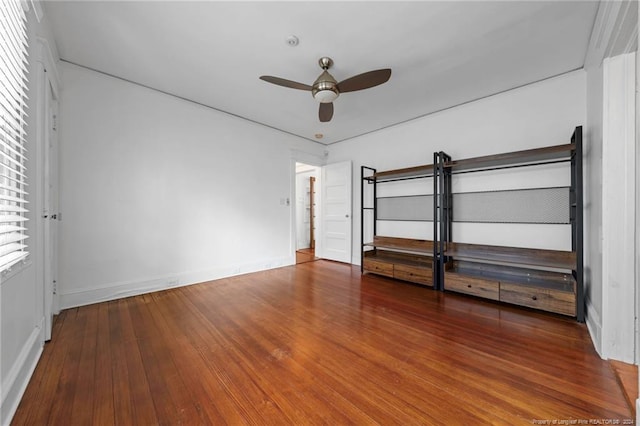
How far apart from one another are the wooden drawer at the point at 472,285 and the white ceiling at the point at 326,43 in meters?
2.39

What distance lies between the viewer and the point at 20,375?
1396 mm

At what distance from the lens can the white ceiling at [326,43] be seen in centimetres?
190

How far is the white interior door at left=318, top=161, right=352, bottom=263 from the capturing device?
4930mm

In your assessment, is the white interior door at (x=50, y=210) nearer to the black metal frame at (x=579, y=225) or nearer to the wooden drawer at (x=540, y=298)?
the wooden drawer at (x=540, y=298)

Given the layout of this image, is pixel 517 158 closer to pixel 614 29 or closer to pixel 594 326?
pixel 614 29

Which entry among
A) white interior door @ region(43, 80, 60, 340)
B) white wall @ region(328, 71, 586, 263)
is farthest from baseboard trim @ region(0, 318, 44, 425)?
white wall @ region(328, 71, 586, 263)

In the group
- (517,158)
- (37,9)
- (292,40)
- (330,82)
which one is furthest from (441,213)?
(37,9)

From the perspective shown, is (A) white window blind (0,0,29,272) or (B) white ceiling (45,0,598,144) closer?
(A) white window blind (0,0,29,272)

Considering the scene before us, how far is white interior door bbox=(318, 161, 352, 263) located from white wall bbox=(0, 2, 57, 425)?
4.11 m

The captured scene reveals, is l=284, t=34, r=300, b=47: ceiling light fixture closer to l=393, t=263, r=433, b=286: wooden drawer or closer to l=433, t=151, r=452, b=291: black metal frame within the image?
l=433, t=151, r=452, b=291: black metal frame

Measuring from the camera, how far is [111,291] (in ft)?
9.23

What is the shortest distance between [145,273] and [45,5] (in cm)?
269

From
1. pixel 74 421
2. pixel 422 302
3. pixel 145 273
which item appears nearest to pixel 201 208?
pixel 145 273

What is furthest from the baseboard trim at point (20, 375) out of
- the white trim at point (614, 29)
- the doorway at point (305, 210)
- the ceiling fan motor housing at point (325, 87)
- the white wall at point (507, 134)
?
the doorway at point (305, 210)
